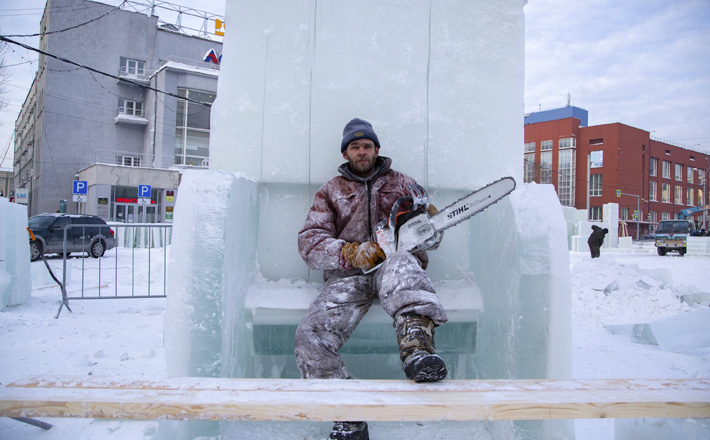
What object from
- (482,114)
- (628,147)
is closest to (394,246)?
(482,114)

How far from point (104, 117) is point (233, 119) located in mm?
26990

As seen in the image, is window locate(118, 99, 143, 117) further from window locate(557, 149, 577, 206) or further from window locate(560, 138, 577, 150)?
window locate(560, 138, 577, 150)

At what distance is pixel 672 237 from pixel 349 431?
2141cm

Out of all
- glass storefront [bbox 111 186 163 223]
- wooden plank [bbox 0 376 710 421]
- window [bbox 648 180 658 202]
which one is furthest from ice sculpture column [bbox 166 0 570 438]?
window [bbox 648 180 658 202]

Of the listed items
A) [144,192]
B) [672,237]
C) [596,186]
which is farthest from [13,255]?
[596,186]

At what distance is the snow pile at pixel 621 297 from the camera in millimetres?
5074

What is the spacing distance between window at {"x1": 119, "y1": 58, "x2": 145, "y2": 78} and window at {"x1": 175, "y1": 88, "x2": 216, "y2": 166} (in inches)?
162

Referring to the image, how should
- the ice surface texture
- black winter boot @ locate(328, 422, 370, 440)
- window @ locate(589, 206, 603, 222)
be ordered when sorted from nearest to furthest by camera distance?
black winter boot @ locate(328, 422, 370, 440)
the ice surface texture
window @ locate(589, 206, 603, 222)

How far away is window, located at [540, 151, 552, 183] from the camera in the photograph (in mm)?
38781

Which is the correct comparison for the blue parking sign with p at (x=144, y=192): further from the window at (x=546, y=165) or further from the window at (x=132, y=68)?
the window at (x=546, y=165)

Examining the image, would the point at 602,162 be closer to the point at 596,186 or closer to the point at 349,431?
the point at 596,186

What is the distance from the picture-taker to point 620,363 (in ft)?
11.0

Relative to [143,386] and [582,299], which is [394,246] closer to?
[143,386]

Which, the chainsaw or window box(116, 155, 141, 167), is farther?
window box(116, 155, 141, 167)
